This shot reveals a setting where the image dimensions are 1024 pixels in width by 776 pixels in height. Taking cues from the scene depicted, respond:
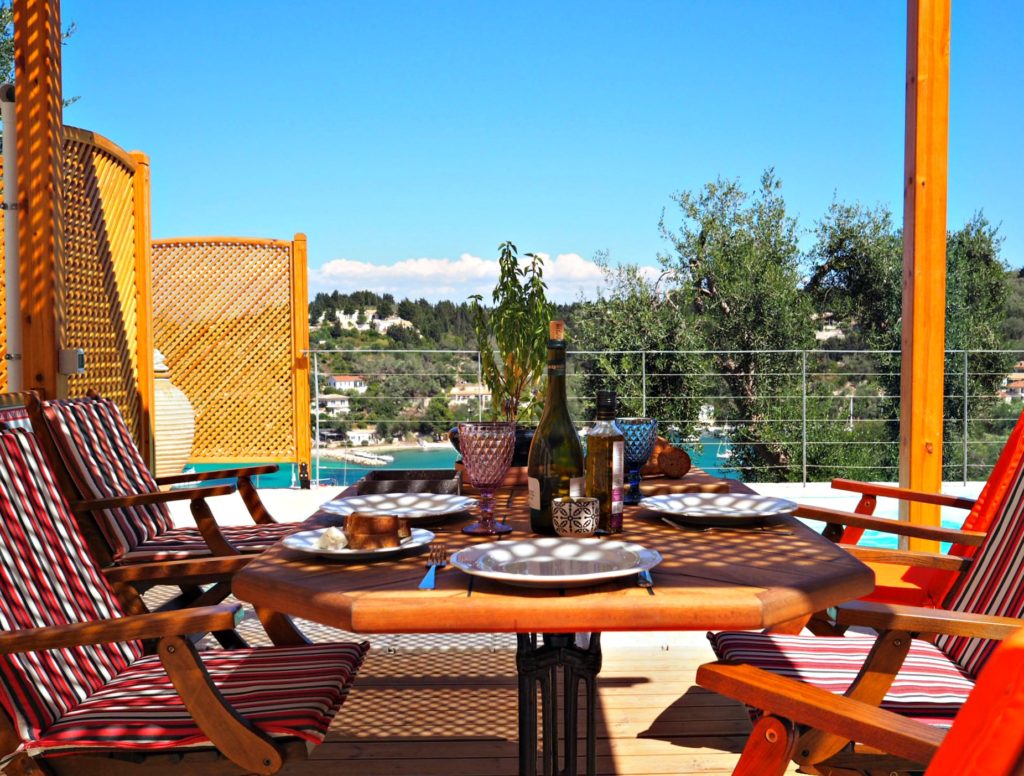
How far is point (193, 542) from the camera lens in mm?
2885

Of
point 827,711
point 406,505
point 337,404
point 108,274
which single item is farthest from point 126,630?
point 337,404

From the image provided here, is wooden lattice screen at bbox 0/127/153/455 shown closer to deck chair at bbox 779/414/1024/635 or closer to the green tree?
deck chair at bbox 779/414/1024/635

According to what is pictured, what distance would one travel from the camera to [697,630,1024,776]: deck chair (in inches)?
23.6

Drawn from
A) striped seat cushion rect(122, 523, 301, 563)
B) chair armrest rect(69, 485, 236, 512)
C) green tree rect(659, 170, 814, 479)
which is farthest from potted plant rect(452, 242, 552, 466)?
green tree rect(659, 170, 814, 479)

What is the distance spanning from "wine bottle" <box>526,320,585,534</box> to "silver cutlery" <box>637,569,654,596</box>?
368 millimetres

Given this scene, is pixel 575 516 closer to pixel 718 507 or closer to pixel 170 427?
pixel 718 507

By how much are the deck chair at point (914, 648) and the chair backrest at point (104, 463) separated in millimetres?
1757

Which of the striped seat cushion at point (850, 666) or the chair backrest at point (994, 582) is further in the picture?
the chair backrest at point (994, 582)

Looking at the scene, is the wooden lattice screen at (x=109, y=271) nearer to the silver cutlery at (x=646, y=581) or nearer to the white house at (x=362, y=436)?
the silver cutlery at (x=646, y=581)

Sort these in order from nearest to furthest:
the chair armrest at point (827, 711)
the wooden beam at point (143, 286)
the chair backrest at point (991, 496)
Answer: the chair armrest at point (827, 711) → the chair backrest at point (991, 496) → the wooden beam at point (143, 286)

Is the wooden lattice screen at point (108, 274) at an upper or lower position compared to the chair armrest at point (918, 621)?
upper

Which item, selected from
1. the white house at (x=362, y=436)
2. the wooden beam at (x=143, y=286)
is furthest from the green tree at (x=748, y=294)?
the wooden beam at (x=143, y=286)

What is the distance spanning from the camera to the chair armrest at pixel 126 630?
1.30 meters

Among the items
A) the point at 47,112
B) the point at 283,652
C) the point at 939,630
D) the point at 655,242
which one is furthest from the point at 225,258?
the point at 939,630
